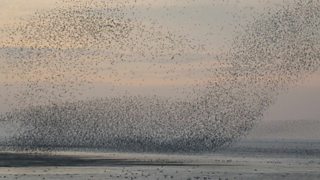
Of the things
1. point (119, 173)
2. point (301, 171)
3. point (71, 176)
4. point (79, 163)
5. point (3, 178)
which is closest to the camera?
point (3, 178)

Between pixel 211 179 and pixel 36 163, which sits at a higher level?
pixel 36 163

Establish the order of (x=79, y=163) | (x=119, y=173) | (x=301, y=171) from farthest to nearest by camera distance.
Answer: (x=79, y=163) < (x=301, y=171) < (x=119, y=173)

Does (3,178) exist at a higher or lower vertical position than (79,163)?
lower

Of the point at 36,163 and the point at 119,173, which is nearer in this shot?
the point at 119,173

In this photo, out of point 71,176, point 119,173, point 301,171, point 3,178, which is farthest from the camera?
point 301,171

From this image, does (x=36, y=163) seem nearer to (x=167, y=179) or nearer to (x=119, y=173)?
(x=119, y=173)

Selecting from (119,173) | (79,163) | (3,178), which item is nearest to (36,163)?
(79,163)

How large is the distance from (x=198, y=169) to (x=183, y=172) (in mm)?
4447

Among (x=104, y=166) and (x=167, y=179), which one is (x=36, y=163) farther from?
(x=167, y=179)

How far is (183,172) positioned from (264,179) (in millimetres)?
7601

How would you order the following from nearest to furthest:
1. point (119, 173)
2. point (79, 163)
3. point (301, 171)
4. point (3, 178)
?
point (3, 178) < point (119, 173) < point (301, 171) < point (79, 163)

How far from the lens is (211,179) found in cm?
4984

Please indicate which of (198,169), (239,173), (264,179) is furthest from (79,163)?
(264,179)

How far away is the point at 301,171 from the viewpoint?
59.6 m
